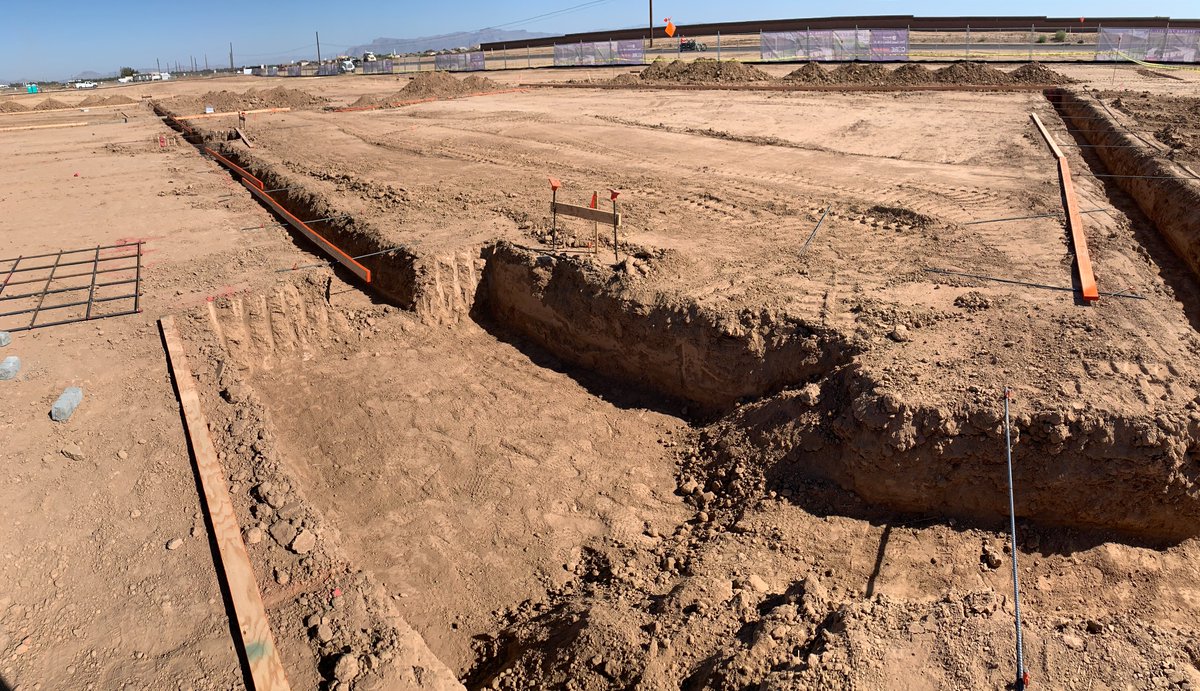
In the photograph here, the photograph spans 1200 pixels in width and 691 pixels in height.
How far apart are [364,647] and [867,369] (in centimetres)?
406

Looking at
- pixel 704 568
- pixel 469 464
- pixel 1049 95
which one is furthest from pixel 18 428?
pixel 1049 95

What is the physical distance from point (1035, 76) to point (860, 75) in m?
5.64

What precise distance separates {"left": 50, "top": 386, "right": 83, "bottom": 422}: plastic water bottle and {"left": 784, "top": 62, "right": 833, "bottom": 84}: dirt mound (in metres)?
25.8

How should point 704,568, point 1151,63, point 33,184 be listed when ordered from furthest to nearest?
point 1151,63
point 33,184
point 704,568

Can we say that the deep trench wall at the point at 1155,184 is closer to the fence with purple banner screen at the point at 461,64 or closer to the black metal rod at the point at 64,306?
the black metal rod at the point at 64,306

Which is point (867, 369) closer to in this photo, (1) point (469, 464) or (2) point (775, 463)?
(2) point (775, 463)

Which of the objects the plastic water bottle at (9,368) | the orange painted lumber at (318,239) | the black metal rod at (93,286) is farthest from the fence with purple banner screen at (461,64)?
the plastic water bottle at (9,368)

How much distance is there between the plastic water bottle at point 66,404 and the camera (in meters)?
5.54

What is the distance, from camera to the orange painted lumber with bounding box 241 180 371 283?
8500 millimetres

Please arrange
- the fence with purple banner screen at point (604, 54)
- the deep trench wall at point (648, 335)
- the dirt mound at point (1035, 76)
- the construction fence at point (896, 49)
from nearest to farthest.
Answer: the deep trench wall at point (648, 335) < the dirt mound at point (1035, 76) < the construction fence at point (896, 49) < the fence with purple banner screen at point (604, 54)

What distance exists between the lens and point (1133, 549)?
15.9 feet

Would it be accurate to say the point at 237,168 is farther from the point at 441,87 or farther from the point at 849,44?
the point at 849,44

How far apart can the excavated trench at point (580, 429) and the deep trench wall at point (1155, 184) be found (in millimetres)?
58

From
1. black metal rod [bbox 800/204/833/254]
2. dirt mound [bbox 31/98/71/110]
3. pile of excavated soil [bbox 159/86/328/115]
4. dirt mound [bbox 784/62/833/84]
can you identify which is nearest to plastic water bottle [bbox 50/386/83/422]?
black metal rod [bbox 800/204/833/254]
